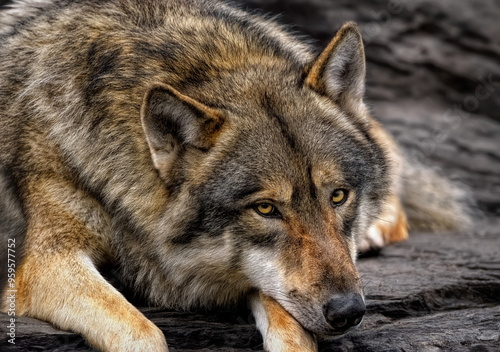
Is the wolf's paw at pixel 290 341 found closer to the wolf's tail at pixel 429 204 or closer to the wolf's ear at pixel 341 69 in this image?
the wolf's ear at pixel 341 69

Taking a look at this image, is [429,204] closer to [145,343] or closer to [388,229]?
[388,229]

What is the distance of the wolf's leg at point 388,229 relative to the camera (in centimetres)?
614

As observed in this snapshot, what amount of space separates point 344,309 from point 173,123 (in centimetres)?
141

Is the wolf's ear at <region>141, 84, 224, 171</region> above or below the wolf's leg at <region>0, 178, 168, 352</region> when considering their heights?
above

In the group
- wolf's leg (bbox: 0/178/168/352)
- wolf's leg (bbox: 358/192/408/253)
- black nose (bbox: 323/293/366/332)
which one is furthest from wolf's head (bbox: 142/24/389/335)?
wolf's leg (bbox: 358/192/408/253)

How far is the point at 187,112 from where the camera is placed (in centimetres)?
383

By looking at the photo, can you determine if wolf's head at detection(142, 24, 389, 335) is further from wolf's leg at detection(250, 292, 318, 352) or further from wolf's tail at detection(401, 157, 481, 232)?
wolf's tail at detection(401, 157, 481, 232)

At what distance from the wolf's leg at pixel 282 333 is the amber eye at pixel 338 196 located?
0.70 m

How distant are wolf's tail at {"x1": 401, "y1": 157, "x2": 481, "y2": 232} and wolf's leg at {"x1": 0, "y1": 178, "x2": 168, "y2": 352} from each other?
4.35 meters

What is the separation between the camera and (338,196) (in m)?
4.05

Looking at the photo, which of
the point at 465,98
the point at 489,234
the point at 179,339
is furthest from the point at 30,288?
the point at 465,98

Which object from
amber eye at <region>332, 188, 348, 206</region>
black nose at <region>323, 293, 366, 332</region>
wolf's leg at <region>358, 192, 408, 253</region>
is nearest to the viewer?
black nose at <region>323, 293, 366, 332</region>

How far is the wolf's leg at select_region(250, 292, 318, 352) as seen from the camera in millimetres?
3793

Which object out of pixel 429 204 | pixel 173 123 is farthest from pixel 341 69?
pixel 429 204
